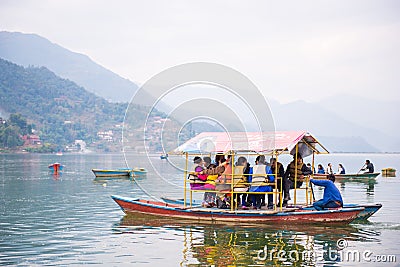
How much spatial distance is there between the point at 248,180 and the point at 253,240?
2.89 meters

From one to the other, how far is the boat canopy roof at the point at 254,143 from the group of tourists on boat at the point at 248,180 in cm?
46

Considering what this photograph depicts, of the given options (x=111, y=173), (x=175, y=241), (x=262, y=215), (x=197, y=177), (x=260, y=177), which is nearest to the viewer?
(x=175, y=241)

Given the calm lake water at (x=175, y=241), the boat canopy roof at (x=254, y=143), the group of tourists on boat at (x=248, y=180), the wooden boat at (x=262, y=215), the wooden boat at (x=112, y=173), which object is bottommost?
the calm lake water at (x=175, y=241)

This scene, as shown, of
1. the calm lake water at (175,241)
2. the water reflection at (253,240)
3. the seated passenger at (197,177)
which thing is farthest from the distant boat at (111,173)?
the seated passenger at (197,177)

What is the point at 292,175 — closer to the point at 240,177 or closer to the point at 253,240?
the point at 240,177

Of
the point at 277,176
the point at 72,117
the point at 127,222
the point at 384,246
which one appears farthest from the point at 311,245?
the point at 72,117

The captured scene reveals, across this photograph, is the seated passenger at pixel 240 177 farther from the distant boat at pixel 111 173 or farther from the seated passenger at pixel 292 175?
the distant boat at pixel 111 173

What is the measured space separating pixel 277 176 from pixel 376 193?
17.1m

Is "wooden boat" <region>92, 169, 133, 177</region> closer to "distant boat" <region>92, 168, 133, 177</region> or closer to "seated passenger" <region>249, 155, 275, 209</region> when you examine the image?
"distant boat" <region>92, 168, 133, 177</region>

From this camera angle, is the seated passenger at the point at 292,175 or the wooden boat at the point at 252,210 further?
the seated passenger at the point at 292,175

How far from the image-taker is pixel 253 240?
17.0 meters

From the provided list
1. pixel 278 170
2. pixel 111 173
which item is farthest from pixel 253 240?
pixel 111 173

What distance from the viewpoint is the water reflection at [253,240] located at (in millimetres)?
14648

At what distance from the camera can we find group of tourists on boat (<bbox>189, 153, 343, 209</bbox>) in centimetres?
1893
